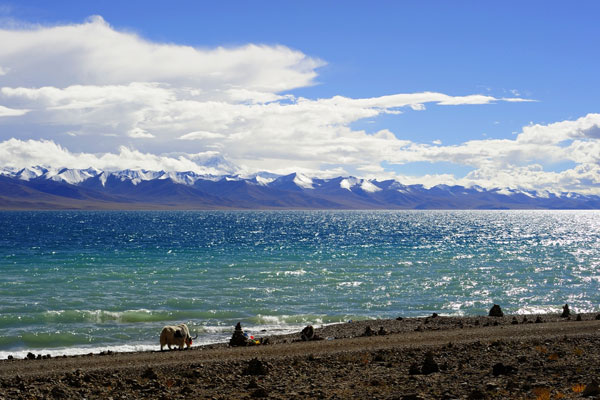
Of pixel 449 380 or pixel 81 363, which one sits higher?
pixel 449 380

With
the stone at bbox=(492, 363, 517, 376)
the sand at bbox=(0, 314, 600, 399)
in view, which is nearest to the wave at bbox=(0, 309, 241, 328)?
the sand at bbox=(0, 314, 600, 399)

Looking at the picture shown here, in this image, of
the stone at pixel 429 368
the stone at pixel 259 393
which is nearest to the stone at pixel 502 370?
the stone at pixel 429 368

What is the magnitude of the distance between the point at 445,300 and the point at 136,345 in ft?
79.6

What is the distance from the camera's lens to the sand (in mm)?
14359

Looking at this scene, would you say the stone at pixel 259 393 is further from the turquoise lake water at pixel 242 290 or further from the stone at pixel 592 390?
the turquoise lake water at pixel 242 290

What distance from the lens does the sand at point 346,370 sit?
47.1ft

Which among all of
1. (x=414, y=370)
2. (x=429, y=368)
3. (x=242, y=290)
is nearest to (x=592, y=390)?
(x=429, y=368)

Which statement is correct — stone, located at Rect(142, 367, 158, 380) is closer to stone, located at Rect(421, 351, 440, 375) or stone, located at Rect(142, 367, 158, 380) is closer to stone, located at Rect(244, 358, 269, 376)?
stone, located at Rect(244, 358, 269, 376)

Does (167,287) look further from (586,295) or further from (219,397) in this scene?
(586,295)

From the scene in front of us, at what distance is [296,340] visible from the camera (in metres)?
26.3

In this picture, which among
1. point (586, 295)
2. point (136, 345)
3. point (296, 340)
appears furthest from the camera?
point (586, 295)

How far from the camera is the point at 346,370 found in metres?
18.3

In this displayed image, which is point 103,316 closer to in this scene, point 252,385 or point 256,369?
point 256,369

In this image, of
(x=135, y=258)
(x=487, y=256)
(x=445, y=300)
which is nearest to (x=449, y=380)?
(x=445, y=300)
